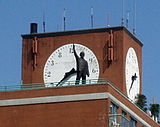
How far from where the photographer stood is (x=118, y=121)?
3888 inches

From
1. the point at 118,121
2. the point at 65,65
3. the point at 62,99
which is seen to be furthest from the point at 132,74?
the point at 62,99

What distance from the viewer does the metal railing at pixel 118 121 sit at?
9712cm

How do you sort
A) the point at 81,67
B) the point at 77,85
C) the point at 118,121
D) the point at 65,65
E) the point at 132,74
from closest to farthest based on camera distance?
the point at 77,85 < the point at 118,121 < the point at 81,67 < the point at 65,65 < the point at 132,74

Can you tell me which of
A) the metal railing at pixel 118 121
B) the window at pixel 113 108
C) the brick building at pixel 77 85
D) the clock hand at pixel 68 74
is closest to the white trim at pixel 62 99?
the brick building at pixel 77 85

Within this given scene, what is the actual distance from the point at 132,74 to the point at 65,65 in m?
6.40

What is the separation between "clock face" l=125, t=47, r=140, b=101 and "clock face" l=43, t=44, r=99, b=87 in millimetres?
3093

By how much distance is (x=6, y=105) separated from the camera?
100 meters

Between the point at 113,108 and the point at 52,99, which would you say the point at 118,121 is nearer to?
the point at 113,108

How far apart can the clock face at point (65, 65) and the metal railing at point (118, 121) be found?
20.8 ft

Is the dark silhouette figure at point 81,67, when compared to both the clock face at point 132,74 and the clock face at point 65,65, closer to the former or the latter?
the clock face at point 65,65

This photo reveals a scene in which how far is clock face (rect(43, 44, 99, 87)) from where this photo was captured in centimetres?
10606

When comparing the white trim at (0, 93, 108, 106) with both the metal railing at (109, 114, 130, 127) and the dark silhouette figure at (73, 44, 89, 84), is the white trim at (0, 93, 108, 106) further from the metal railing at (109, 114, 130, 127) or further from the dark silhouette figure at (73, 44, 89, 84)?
the dark silhouette figure at (73, 44, 89, 84)

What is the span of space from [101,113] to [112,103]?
207 cm

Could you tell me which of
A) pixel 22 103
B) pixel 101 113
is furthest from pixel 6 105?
pixel 101 113
